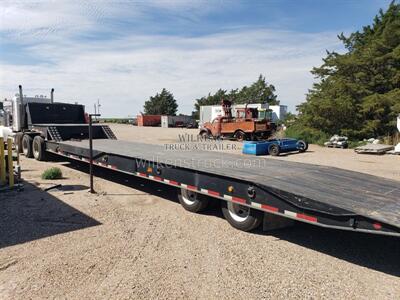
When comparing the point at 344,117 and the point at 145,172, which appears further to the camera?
the point at 344,117

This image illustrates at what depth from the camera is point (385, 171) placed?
11273mm

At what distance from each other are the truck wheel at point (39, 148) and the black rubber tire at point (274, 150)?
31.1ft

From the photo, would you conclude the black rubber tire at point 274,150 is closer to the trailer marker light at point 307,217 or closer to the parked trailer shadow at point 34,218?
the parked trailer shadow at point 34,218

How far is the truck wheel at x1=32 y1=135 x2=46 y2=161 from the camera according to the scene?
1159cm

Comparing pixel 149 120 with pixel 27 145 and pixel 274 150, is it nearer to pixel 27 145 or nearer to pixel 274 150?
pixel 274 150

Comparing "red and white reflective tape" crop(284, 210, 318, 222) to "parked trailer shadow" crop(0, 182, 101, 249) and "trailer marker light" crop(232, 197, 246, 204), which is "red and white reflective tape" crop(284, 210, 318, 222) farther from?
"parked trailer shadow" crop(0, 182, 101, 249)

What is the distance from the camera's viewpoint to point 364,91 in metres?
20.7

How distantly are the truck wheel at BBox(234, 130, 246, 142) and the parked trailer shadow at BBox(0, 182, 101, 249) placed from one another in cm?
1614

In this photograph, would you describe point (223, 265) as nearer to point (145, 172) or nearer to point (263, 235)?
point (263, 235)

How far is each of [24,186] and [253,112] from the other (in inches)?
692

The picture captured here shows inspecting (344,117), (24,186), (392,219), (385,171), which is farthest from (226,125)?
(392,219)

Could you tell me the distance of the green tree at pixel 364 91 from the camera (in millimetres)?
19688

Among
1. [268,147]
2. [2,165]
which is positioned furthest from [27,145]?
[268,147]

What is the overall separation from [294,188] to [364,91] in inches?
760
